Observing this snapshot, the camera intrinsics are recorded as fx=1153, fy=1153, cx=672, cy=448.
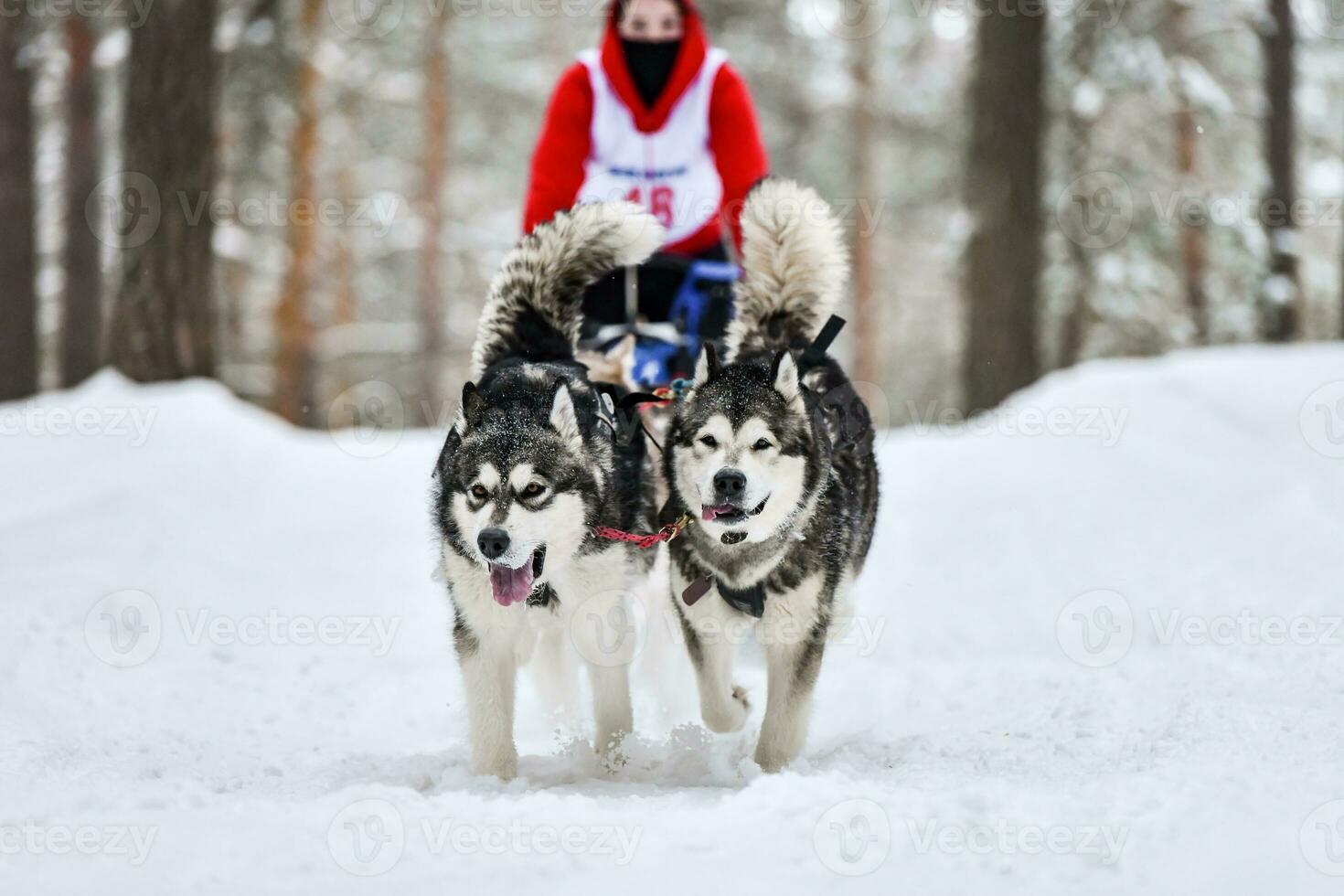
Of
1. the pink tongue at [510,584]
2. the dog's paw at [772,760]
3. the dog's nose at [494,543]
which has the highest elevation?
the dog's nose at [494,543]

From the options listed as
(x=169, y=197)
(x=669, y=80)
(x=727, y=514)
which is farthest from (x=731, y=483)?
(x=169, y=197)

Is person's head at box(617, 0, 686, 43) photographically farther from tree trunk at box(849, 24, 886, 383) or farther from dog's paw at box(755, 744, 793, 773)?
tree trunk at box(849, 24, 886, 383)

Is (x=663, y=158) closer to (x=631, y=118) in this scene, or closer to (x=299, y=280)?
(x=631, y=118)

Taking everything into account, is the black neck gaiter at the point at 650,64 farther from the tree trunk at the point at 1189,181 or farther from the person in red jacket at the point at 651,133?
the tree trunk at the point at 1189,181

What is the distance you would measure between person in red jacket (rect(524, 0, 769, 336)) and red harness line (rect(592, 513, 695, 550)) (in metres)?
1.48

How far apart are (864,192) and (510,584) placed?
1451 centimetres

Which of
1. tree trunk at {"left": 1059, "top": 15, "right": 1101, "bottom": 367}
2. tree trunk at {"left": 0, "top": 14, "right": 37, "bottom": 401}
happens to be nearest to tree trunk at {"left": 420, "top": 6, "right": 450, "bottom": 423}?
Result: tree trunk at {"left": 0, "top": 14, "right": 37, "bottom": 401}

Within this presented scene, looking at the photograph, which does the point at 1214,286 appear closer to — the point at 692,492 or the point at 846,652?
the point at 846,652

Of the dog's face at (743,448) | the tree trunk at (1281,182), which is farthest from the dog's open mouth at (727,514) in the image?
the tree trunk at (1281,182)

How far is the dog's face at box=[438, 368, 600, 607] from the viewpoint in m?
3.38

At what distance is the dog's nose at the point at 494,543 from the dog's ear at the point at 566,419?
18.1 inches

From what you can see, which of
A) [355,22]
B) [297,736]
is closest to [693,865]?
[297,736]

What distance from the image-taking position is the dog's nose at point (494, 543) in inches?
129

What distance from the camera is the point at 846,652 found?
5348 millimetres
